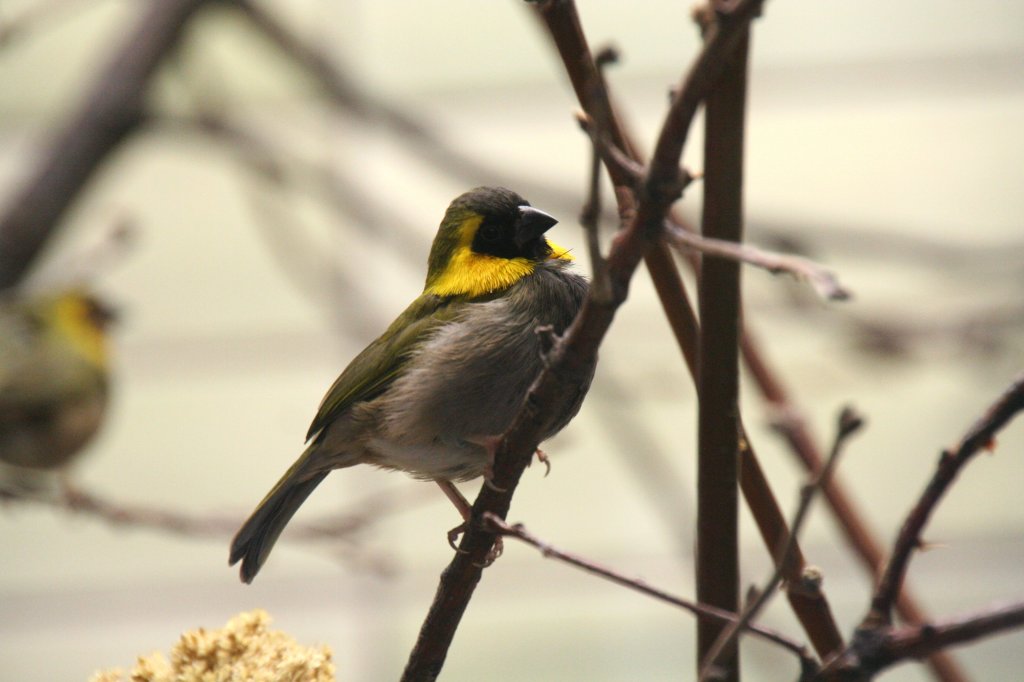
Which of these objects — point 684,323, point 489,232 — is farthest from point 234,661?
point 489,232

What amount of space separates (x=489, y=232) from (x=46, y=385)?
2.88m

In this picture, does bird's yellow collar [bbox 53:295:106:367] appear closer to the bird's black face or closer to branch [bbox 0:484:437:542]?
branch [bbox 0:484:437:542]

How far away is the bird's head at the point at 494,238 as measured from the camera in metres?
1.97

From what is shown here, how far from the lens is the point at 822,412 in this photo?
645 centimetres

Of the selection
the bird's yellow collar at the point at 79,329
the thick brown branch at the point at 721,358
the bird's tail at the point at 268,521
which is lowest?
the thick brown branch at the point at 721,358

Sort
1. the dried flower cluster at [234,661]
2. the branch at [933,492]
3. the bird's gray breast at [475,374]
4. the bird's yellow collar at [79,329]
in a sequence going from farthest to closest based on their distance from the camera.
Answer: the bird's yellow collar at [79,329], the bird's gray breast at [475,374], the dried flower cluster at [234,661], the branch at [933,492]

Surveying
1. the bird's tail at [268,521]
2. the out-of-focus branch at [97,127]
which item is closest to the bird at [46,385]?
the out-of-focus branch at [97,127]

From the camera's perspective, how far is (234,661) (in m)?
1.12

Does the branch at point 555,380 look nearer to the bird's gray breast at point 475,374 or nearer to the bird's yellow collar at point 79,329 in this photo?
the bird's gray breast at point 475,374

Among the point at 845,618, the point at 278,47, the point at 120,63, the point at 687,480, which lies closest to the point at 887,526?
the point at 845,618

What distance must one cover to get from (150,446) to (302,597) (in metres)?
1.28

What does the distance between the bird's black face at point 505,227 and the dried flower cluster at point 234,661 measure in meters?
0.98

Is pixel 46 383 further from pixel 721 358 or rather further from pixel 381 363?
pixel 721 358

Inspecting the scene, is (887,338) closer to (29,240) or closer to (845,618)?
(29,240)
